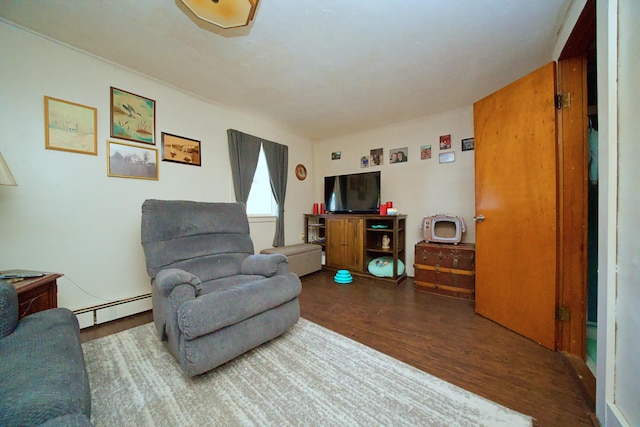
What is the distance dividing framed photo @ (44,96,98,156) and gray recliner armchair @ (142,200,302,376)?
85 cm

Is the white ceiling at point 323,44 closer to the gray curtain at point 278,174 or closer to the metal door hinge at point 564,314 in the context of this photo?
the gray curtain at point 278,174

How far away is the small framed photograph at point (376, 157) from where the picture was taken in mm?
3582

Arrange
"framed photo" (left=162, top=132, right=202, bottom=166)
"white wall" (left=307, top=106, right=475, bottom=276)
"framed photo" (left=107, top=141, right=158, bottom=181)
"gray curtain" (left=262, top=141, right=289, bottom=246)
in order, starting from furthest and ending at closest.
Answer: "gray curtain" (left=262, top=141, right=289, bottom=246) < "white wall" (left=307, top=106, right=475, bottom=276) < "framed photo" (left=162, top=132, right=202, bottom=166) < "framed photo" (left=107, top=141, right=158, bottom=181)

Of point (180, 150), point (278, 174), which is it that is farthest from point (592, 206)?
point (180, 150)

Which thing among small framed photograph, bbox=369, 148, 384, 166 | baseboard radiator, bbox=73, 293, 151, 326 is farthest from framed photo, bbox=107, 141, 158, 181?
small framed photograph, bbox=369, 148, 384, 166

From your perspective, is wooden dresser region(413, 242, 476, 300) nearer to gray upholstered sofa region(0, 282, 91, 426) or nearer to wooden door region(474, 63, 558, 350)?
wooden door region(474, 63, 558, 350)

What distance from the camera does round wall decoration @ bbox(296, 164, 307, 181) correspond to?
13.0 ft

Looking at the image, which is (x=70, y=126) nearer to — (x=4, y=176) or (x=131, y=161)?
(x=131, y=161)

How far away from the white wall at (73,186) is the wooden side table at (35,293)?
1.72 feet

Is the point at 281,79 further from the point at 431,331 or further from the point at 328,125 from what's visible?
the point at 431,331

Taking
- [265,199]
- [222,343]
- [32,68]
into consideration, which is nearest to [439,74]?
[265,199]

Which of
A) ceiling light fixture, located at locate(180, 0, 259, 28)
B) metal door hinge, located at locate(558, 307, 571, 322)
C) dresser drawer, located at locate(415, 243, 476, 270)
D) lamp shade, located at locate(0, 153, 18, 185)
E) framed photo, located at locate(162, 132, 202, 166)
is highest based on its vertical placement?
ceiling light fixture, located at locate(180, 0, 259, 28)

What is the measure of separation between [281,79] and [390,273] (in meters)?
2.70

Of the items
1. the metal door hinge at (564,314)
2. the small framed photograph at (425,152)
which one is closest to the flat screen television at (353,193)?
the small framed photograph at (425,152)
